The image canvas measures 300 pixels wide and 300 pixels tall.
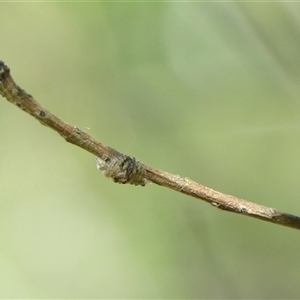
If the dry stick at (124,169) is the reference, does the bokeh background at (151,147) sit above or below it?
above

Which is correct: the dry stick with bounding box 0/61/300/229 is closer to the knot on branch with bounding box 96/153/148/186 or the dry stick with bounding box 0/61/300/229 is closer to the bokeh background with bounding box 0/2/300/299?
the knot on branch with bounding box 96/153/148/186

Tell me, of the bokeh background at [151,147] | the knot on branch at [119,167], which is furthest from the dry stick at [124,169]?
the bokeh background at [151,147]

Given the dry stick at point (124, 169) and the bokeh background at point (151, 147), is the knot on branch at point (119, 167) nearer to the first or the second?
the dry stick at point (124, 169)

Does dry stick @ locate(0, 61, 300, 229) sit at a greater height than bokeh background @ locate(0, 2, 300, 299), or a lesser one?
lesser

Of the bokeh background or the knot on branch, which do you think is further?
the bokeh background

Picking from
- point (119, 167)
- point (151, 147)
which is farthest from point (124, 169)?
point (151, 147)

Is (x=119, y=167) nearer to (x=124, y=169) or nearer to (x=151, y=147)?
(x=124, y=169)

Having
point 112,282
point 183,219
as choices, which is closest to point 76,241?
point 112,282

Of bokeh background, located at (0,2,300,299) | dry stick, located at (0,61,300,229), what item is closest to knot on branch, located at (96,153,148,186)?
dry stick, located at (0,61,300,229)
